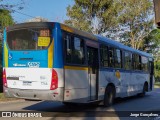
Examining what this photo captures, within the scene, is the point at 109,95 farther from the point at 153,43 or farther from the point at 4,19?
the point at 153,43

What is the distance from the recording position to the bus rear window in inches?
456

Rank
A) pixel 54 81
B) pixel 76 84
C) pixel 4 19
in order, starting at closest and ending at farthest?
1. pixel 54 81
2. pixel 76 84
3. pixel 4 19

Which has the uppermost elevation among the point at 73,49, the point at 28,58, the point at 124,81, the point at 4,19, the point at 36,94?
the point at 4,19

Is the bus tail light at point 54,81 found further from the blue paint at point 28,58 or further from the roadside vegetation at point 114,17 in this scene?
the roadside vegetation at point 114,17

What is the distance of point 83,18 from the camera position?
127ft

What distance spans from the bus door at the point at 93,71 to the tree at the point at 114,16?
24.0 meters

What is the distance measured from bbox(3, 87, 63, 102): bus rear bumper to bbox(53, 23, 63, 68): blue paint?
834 mm

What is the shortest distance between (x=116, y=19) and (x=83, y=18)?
433 centimetres

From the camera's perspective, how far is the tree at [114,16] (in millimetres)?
38219

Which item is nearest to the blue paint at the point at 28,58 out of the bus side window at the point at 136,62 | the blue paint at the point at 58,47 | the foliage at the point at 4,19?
the blue paint at the point at 58,47

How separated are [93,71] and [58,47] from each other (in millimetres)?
2768

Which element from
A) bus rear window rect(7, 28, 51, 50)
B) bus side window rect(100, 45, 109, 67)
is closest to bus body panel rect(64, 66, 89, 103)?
bus rear window rect(7, 28, 51, 50)

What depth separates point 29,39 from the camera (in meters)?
11.9

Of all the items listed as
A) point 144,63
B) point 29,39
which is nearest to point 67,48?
point 29,39
